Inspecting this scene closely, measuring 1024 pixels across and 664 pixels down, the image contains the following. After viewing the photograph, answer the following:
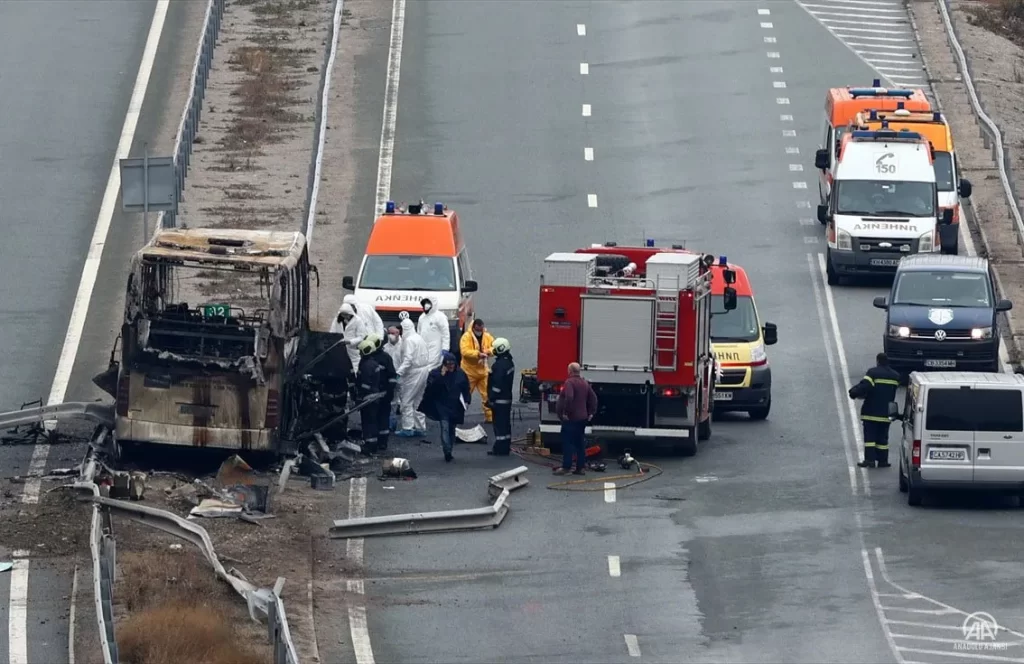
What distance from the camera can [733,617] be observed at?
65.3ft

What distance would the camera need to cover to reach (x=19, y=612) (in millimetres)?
19266

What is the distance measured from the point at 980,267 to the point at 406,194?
12262 millimetres

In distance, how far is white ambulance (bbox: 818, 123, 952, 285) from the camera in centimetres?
3719

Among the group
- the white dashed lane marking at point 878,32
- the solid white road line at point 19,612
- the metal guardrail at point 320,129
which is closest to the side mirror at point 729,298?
the metal guardrail at point 320,129

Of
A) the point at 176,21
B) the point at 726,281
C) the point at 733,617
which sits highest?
the point at 176,21

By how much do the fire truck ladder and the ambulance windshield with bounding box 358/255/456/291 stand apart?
5.88m

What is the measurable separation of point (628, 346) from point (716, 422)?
157 inches

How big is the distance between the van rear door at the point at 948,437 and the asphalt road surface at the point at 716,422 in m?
0.51

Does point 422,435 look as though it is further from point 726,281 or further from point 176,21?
point 176,21

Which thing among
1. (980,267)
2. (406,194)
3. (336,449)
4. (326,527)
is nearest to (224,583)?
(326,527)

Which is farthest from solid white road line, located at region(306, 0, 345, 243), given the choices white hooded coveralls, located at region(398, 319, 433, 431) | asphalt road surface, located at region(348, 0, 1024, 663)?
white hooded coveralls, located at region(398, 319, 433, 431)

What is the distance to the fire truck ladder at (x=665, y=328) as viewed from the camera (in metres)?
26.9

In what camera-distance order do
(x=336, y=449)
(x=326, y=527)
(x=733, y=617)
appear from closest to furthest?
1. (x=733, y=617)
2. (x=326, y=527)
3. (x=336, y=449)

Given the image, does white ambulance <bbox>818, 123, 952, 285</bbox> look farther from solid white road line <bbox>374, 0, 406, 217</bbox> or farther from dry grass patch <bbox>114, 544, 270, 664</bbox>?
dry grass patch <bbox>114, 544, 270, 664</bbox>
